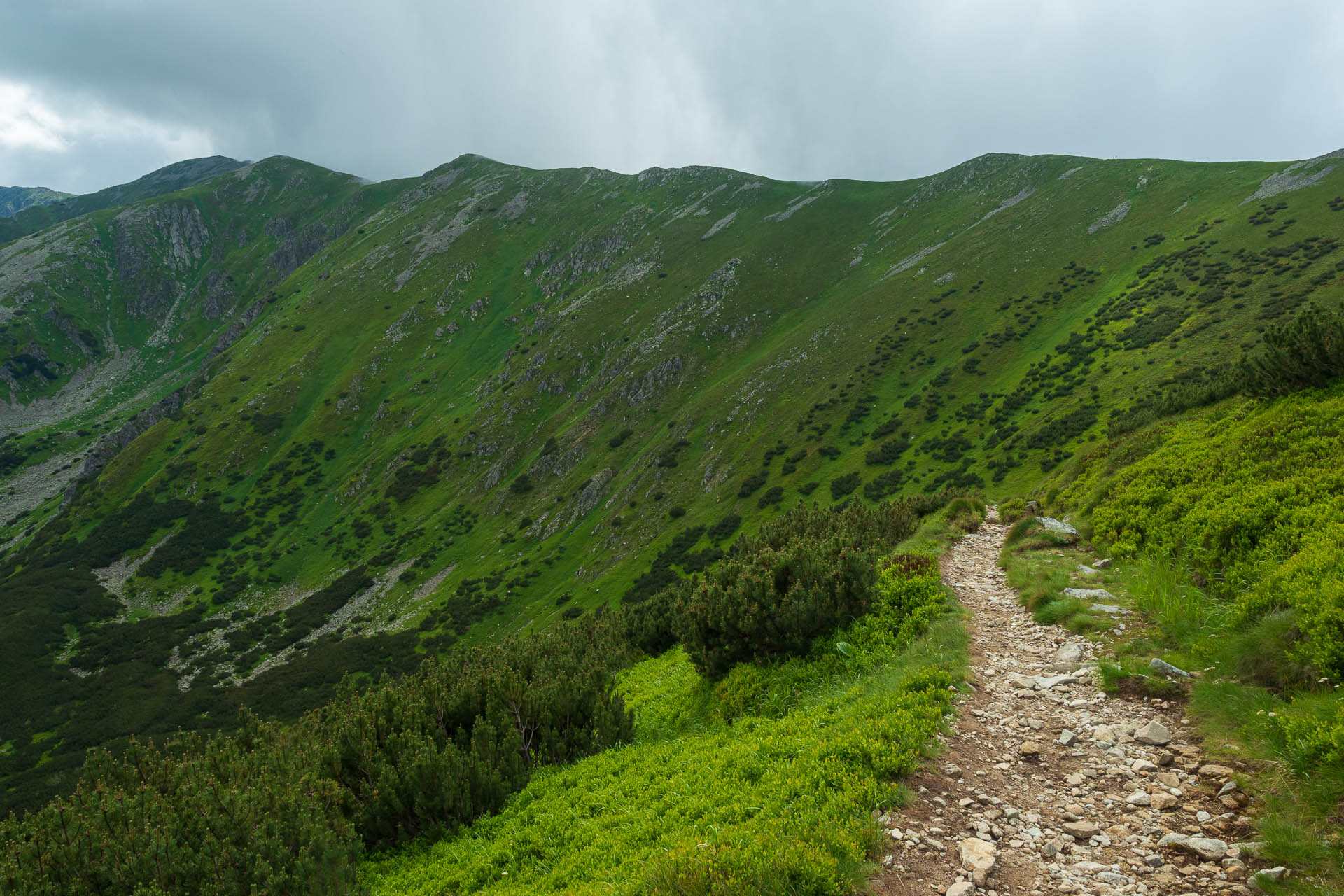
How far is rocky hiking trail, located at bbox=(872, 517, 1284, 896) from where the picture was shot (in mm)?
5047

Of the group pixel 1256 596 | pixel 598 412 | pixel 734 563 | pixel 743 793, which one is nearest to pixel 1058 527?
pixel 1256 596

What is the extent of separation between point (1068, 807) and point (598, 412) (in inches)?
4755

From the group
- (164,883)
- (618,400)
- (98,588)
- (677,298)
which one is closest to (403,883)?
(164,883)

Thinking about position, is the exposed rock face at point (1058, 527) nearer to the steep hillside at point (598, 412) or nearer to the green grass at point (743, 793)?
the green grass at point (743, 793)

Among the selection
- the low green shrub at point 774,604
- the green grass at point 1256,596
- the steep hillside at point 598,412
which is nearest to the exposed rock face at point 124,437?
the steep hillside at point 598,412

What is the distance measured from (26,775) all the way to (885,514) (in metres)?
101

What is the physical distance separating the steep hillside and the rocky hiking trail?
42172 millimetres

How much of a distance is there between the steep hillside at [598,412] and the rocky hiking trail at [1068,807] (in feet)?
138

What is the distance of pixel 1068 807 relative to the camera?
6102 millimetres

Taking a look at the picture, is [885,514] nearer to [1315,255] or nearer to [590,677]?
[590,677]

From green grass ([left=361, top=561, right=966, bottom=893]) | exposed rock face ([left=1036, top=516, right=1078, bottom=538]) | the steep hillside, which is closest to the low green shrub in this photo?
green grass ([left=361, top=561, right=966, bottom=893])

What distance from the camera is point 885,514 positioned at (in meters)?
23.8

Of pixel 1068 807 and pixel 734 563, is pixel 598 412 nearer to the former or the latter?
pixel 734 563

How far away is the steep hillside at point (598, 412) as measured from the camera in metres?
73.3
